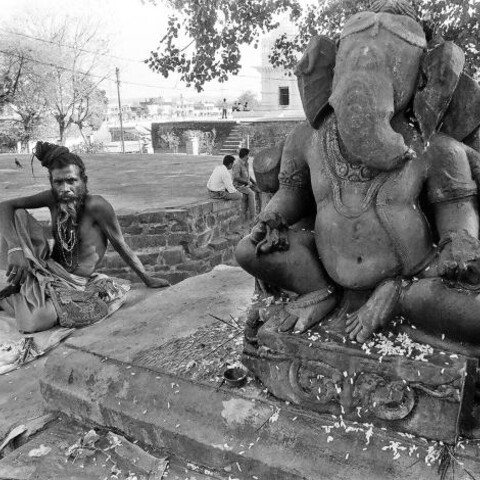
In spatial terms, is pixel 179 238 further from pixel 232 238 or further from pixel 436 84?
pixel 436 84

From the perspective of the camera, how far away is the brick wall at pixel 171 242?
22.2ft

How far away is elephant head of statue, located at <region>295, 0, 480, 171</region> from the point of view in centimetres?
191

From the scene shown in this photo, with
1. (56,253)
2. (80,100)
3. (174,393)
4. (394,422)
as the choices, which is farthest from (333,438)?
(80,100)

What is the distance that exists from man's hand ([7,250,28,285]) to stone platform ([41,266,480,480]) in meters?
1.13

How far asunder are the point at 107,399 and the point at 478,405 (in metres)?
1.54

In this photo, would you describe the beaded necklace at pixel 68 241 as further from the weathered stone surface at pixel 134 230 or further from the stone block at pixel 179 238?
the stone block at pixel 179 238

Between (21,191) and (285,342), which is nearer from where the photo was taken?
(285,342)

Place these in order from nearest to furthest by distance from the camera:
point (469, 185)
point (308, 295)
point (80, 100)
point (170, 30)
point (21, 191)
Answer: point (469, 185), point (308, 295), point (170, 30), point (21, 191), point (80, 100)

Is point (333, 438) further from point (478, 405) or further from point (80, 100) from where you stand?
point (80, 100)

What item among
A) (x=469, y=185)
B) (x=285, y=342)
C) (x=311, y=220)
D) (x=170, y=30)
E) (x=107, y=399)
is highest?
(x=170, y=30)

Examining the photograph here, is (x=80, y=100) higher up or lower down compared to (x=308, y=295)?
higher up

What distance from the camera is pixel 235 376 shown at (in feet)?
7.38

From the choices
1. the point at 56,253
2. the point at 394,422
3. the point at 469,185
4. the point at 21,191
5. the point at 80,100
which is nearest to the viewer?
the point at 394,422

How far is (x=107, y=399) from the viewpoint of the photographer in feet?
7.84
